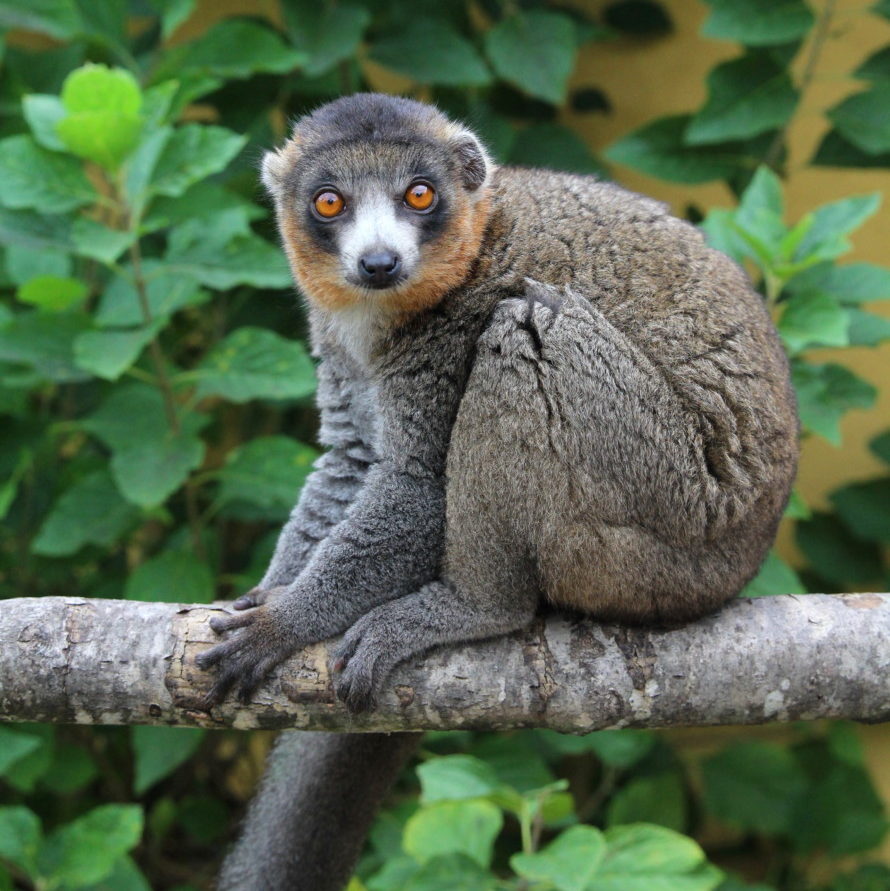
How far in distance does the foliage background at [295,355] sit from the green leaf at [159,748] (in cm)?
2

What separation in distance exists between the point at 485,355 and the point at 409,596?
3.33ft

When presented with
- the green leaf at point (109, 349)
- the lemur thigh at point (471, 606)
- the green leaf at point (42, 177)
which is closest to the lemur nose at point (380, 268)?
the lemur thigh at point (471, 606)

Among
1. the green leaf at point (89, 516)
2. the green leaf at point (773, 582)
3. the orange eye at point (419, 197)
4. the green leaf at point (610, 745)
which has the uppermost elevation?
the orange eye at point (419, 197)

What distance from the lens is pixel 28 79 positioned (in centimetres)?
760

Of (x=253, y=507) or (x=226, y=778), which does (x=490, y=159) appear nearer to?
(x=253, y=507)

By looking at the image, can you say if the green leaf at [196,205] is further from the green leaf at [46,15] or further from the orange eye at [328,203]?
the orange eye at [328,203]

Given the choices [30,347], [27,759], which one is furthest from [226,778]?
[30,347]

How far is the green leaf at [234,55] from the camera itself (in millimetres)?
7055

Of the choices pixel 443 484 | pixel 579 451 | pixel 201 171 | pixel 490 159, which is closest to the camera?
pixel 579 451

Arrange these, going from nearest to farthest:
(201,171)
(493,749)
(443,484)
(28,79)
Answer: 1. (443,484)
2. (201,171)
3. (493,749)
4. (28,79)

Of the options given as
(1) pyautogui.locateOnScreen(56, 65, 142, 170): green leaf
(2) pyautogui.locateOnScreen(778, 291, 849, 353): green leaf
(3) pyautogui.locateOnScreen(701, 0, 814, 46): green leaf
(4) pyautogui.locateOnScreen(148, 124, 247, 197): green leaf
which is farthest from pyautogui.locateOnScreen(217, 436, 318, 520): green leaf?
(3) pyautogui.locateOnScreen(701, 0, 814, 46): green leaf

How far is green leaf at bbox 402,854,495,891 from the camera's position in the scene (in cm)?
502

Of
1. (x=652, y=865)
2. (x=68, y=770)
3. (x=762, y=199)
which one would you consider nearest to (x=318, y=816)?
(x=652, y=865)

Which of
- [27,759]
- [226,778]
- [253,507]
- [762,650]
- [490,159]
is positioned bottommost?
[226,778]
